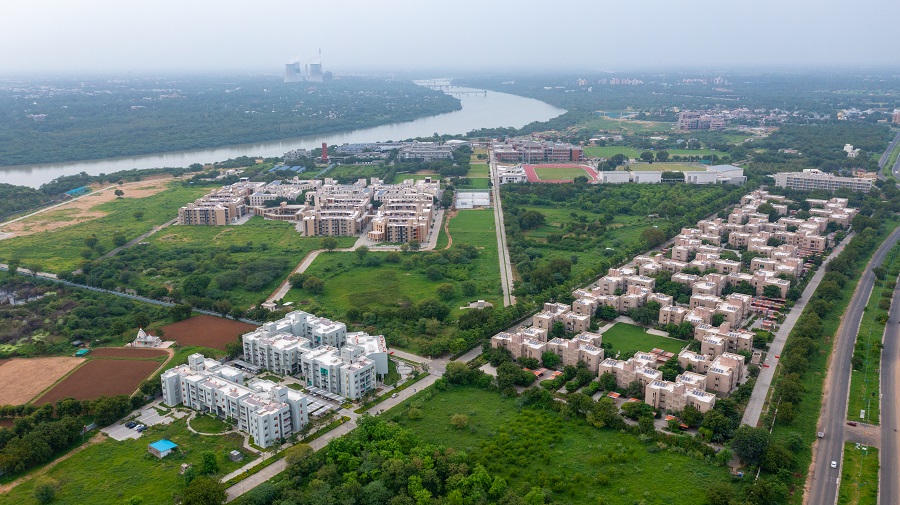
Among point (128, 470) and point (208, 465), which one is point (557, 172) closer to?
point (208, 465)

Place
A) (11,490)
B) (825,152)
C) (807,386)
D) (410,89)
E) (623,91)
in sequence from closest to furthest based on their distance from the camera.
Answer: (11,490) < (807,386) < (825,152) < (623,91) < (410,89)

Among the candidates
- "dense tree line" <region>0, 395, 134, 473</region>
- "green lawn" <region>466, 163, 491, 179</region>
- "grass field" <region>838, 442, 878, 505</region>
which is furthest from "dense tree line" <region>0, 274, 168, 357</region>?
"green lawn" <region>466, 163, 491, 179</region>

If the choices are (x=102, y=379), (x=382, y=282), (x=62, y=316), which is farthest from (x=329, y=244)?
(x=102, y=379)

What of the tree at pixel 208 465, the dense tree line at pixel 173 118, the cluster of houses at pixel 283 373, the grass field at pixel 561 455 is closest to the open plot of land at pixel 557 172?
the cluster of houses at pixel 283 373

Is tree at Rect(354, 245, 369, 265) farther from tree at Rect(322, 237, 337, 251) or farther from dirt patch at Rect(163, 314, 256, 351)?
dirt patch at Rect(163, 314, 256, 351)

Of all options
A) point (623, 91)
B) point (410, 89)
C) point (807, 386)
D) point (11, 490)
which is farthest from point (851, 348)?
point (410, 89)

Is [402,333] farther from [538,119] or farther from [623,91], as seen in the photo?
[623,91]
